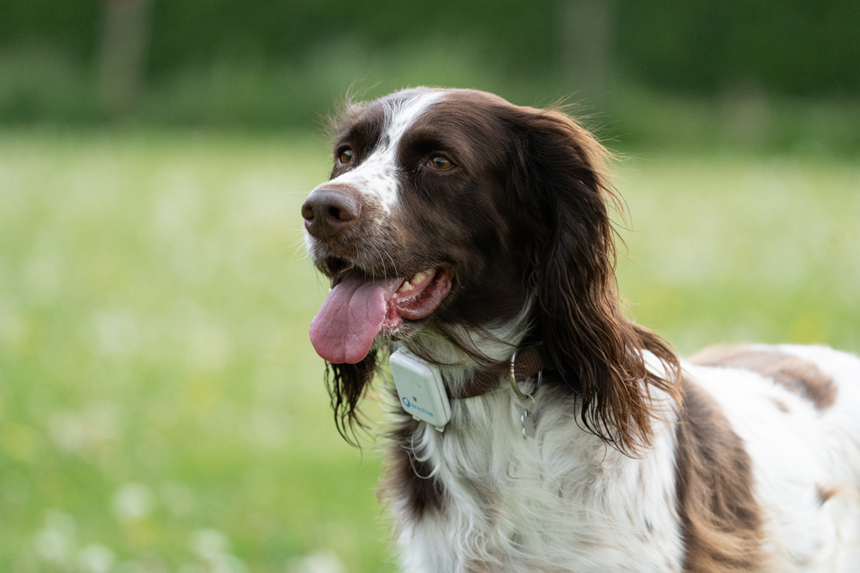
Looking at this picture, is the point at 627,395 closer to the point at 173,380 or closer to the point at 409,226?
the point at 409,226

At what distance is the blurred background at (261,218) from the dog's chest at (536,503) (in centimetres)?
59

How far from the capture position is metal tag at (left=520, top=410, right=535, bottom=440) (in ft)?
8.38

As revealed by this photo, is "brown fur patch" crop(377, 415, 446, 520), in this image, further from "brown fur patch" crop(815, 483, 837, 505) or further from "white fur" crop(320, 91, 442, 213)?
"brown fur patch" crop(815, 483, 837, 505)

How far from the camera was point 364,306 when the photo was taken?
2541 mm

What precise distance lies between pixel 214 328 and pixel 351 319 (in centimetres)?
440

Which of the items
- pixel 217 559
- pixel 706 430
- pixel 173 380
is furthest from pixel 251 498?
pixel 706 430

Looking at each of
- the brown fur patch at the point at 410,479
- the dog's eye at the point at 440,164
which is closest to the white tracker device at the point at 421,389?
the brown fur patch at the point at 410,479

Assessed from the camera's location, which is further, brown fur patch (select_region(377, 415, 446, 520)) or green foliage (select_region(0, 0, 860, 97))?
green foliage (select_region(0, 0, 860, 97))

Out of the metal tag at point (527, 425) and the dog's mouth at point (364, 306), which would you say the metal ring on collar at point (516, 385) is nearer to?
the metal tag at point (527, 425)

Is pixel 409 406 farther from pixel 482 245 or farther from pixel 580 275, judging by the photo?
pixel 580 275

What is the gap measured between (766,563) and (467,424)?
98cm

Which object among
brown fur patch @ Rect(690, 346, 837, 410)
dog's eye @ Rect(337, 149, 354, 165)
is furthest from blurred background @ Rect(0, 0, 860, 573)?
brown fur patch @ Rect(690, 346, 837, 410)

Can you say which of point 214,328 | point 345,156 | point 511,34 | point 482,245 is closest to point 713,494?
point 482,245

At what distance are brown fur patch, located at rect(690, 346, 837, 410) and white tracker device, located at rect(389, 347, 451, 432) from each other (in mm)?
1279
